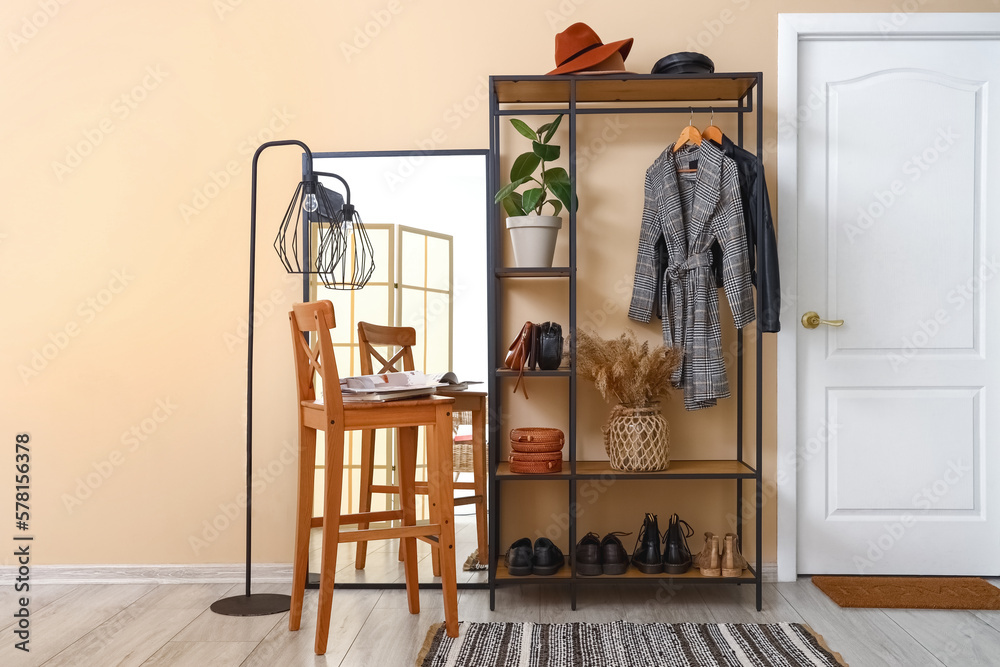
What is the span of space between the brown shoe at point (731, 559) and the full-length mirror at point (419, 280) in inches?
33.3

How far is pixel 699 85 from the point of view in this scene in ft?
8.66

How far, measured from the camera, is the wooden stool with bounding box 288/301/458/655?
6.97ft

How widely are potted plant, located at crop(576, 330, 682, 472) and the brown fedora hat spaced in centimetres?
90

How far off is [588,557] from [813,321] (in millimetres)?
1203

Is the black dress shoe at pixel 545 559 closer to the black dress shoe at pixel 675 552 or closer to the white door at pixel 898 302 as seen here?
the black dress shoe at pixel 675 552

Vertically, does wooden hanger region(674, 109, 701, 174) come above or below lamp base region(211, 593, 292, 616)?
above
